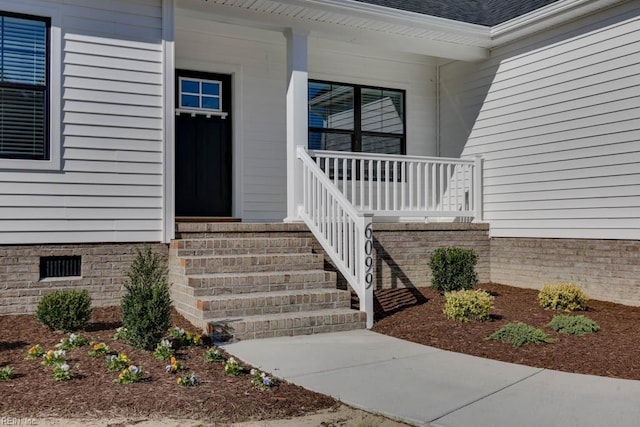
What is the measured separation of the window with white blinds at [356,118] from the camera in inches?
400

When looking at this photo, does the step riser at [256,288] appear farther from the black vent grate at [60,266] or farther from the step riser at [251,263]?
the black vent grate at [60,266]

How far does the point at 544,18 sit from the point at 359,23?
8.83ft

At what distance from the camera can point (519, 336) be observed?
567 centimetres

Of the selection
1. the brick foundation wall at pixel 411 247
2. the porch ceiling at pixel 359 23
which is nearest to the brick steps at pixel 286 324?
the brick foundation wall at pixel 411 247

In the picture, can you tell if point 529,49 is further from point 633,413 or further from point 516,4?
point 633,413

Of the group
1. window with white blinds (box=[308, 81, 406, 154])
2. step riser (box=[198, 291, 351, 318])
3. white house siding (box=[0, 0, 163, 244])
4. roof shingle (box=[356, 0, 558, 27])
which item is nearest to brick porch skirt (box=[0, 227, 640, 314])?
white house siding (box=[0, 0, 163, 244])

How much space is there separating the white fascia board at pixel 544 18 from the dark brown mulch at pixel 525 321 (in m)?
4.00

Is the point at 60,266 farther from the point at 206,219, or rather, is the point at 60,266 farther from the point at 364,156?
the point at 364,156

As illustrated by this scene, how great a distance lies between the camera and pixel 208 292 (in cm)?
638

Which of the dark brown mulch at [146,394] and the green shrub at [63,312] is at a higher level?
the green shrub at [63,312]

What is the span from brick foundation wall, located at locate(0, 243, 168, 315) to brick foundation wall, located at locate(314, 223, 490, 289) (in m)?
3.24

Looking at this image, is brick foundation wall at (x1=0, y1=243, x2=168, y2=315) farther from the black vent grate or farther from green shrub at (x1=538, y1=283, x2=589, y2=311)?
green shrub at (x1=538, y1=283, x2=589, y2=311)

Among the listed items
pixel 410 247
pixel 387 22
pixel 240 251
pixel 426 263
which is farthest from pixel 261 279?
pixel 387 22

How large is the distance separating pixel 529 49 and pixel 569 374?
5.97 metres
